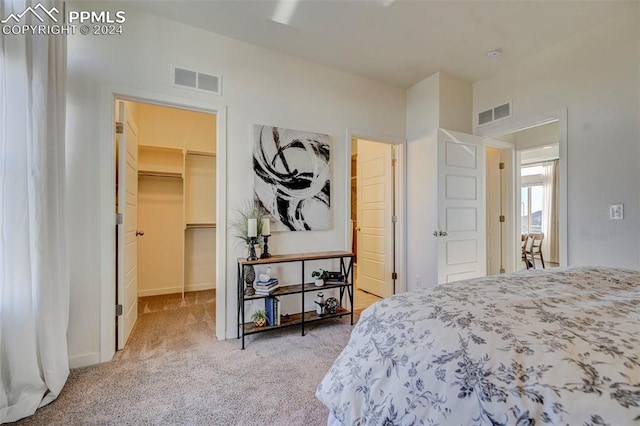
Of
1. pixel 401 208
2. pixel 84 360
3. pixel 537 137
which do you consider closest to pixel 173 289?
pixel 84 360

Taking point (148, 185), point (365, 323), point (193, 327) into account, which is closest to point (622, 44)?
point (365, 323)

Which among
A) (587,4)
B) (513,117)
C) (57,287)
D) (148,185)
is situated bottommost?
(57,287)

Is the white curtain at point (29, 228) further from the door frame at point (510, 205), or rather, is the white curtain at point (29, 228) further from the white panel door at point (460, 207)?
the door frame at point (510, 205)

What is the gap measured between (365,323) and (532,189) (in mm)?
7811

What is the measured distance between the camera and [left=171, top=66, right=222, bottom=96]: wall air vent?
7.96 ft

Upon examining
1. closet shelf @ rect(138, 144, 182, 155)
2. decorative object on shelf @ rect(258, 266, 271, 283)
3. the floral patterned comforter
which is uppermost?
closet shelf @ rect(138, 144, 182, 155)

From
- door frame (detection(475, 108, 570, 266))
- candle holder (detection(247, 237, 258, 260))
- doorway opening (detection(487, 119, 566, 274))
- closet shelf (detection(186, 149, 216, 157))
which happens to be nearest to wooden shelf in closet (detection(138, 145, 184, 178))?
closet shelf (detection(186, 149, 216, 157))

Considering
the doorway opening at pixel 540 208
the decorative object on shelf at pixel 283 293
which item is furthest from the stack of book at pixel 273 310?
the doorway opening at pixel 540 208

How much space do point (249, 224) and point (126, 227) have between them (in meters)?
1.04

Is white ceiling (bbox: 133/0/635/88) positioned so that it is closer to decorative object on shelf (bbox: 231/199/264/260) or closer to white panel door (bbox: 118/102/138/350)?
white panel door (bbox: 118/102/138/350)

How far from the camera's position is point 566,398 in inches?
22.4

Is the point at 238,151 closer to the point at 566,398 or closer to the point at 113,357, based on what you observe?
the point at 113,357

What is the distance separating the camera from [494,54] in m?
Result: 2.86

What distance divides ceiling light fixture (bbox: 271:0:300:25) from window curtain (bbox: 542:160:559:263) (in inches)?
267
